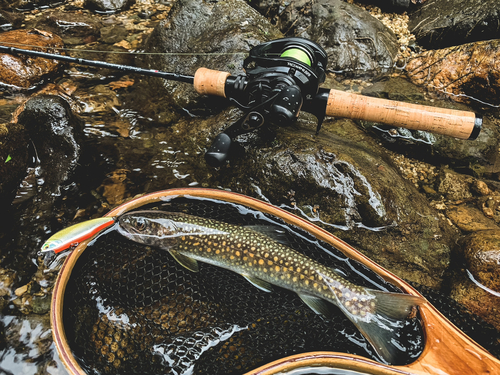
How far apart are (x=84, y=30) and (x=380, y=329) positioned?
22.8 feet

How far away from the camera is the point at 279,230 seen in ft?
9.70

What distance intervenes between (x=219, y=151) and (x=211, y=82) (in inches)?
35.6

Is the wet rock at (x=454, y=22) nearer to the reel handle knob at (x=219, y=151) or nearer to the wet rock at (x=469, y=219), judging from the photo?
the wet rock at (x=469, y=219)

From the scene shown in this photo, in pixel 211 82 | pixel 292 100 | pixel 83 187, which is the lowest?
pixel 83 187

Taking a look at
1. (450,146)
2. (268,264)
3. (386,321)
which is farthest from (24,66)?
(450,146)

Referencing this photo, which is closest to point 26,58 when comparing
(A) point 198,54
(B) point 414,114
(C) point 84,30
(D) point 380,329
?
(C) point 84,30

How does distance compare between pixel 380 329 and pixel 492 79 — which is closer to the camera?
pixel 380 329

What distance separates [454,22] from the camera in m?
5.52

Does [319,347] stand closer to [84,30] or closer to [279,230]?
[279,230]

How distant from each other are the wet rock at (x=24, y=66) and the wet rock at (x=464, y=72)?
5.75 metres

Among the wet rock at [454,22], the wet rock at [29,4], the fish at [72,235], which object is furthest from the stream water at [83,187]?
the wet rock at [454,22]

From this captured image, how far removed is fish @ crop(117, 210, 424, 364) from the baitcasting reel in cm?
66

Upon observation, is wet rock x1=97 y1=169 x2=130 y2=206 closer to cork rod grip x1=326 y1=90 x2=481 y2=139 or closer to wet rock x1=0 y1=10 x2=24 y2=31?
cork rod grip x1=326 y1=90 x2=481 y2=139

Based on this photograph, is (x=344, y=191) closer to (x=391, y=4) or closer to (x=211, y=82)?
(x=211, y=82)
